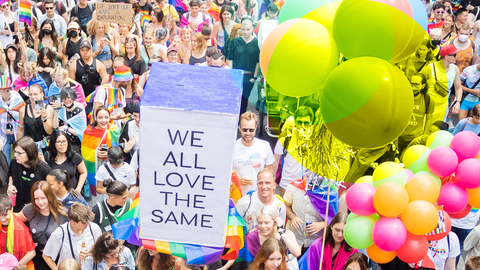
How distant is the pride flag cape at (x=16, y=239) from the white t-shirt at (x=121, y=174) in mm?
1059

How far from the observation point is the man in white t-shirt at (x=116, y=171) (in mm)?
5547

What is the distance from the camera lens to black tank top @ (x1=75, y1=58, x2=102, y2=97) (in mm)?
7582

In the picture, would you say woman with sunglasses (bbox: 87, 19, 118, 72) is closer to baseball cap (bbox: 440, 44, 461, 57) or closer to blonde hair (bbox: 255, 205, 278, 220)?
blonde hair (bbox: 255, 205, 278, 220)

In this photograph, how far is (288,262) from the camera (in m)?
4.50

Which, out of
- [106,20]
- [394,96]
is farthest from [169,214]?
[106,20]

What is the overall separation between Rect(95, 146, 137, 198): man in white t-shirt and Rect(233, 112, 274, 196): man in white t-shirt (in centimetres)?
111

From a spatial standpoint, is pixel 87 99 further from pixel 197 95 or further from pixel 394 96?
pixel 394 96

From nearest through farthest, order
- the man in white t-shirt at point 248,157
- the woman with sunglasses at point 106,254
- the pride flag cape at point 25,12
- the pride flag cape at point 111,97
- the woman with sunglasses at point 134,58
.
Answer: the woman with sunglasses at point 106,254 < the man in white t-shirt at point 248,157 < the pride flag cape at point 111,97 < the woman with sunglasses at point 134,58 < the pride flag cape at point 25,12

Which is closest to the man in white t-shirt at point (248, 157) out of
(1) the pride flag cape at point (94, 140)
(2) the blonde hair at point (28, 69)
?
(1) the pride flag cape at point (94, 140)

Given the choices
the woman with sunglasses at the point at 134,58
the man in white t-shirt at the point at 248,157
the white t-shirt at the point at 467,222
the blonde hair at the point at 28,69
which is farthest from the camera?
the woman with sunglasses at the point at 134,58

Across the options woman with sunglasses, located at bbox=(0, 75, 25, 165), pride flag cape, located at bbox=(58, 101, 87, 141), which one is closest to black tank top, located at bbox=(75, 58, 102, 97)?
woman with sunglasses, located at bbox=(0, 75, 25, 165)

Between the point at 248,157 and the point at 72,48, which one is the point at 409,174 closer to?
the point at 248,157

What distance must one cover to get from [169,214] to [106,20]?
559 cm

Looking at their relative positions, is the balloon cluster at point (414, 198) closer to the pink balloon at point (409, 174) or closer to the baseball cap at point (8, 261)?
the pink balloon at point (409, 174)
